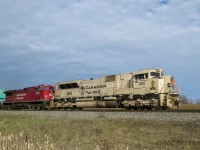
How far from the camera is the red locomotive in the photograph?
33875mm

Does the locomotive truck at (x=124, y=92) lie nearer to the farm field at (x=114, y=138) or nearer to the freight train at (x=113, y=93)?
the freight train at (x=113, y=93)

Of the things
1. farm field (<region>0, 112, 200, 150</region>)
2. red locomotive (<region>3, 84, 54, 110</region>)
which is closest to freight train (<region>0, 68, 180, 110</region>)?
red locomotive (<region>3, 84, 54, 110</region>)

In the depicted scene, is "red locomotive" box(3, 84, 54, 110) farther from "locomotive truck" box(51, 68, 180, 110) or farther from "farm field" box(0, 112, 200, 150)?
"farm field" box(0, 112, 200, 150)

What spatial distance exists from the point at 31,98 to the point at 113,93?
552 inches

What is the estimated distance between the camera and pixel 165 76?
2247cm

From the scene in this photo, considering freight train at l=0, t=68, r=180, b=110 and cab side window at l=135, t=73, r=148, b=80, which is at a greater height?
cab side window at l=135, t=73, r=148, b=80

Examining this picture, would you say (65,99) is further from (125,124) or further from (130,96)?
(125,124)

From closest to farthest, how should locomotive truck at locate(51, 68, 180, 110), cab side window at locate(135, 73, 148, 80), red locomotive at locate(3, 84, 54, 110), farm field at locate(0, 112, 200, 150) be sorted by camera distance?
farm field at locate(0, 112, 200, 150) → locomotive truck at locate(51, 68, 180, 110) → cab side window at locate(135, 73, 148, 80) → red locomotive at locate(3, 84, 54, 110)

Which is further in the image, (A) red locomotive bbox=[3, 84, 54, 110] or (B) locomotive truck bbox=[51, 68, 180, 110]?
(A) red locomotive bbox=[3, 84, 54, 110]

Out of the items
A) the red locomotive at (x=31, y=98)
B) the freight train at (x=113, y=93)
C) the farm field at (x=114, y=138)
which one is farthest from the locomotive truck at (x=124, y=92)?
the farm field at (x=114, y=138)

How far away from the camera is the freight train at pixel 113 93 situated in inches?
853

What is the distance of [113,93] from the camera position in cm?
2536

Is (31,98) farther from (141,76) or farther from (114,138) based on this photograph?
(114,138)

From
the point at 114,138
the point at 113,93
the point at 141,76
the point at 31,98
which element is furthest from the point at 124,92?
the point at 31,98
